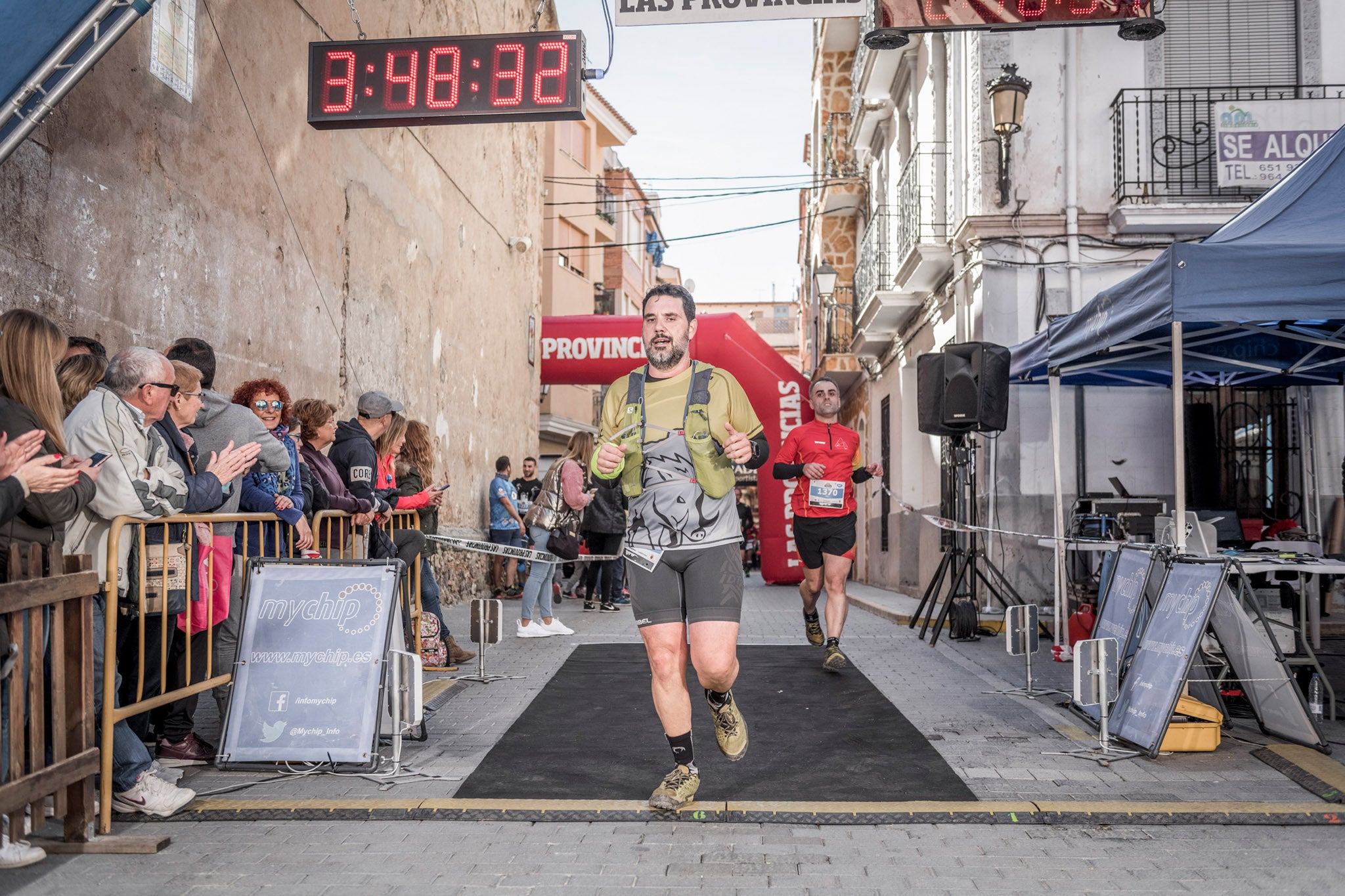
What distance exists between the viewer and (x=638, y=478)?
4.85 m

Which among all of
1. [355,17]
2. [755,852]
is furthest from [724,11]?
[355,17]

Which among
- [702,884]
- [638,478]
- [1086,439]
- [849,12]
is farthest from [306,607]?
[1086,439]

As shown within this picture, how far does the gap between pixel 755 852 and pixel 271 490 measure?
3.42 metres

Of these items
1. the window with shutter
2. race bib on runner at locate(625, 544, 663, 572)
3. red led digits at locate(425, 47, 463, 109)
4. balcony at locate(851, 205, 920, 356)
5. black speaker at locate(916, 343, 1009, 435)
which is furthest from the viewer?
balcony at locate(851, 205, 920, 356)

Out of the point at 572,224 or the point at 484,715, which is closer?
the point at 484,715

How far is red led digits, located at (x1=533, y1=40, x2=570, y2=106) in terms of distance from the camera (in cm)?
820

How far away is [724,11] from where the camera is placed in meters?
7.26

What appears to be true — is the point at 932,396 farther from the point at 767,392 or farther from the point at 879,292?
the point at 767,392

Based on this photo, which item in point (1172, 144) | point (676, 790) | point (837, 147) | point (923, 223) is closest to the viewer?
→ point (676, 790)

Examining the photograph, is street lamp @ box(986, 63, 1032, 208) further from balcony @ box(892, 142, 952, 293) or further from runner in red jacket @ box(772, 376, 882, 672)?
runner in red jacket @ box(772, 376, 882, 672)

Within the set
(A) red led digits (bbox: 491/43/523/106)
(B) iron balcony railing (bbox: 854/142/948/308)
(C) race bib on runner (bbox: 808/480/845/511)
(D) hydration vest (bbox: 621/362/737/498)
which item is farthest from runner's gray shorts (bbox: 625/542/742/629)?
(B) iron balcony railing (bbox: 854/142/948/308)

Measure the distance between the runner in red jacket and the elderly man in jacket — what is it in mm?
4616

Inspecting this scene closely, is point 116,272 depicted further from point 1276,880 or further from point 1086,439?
point 1086,439

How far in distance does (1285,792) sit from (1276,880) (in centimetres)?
129
